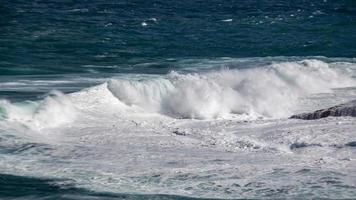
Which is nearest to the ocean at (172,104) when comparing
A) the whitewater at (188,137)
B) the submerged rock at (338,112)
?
the whitewater at (188,137)

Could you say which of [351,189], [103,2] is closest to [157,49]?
[103,2]

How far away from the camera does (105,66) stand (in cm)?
2864

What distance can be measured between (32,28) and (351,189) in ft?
86.5

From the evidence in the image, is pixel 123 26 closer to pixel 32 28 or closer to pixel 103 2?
pixel 32 28

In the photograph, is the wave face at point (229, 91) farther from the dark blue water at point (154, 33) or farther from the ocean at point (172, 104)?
the dark blue water at point (154, 33)

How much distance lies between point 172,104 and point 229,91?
197cm

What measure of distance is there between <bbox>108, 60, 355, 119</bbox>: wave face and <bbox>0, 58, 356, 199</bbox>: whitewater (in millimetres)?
30

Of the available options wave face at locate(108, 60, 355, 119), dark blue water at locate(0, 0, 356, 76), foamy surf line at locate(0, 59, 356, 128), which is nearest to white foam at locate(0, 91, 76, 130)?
foamy surf line at locate(0, 59, 356, 128)

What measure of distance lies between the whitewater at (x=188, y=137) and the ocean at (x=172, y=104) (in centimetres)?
4

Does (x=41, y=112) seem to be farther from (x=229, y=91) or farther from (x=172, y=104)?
(x=229, y=91)

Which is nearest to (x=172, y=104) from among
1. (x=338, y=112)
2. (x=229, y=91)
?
(x=229, y=91)

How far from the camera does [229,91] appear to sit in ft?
74.7

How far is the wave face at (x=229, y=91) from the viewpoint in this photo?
69.1ft

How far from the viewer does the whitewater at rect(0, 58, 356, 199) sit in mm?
12555
